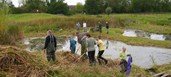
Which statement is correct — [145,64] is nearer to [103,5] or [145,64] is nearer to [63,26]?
[63,26]

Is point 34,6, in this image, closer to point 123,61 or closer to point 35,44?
point 35,44

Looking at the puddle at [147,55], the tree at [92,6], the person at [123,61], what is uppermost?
the person at [123,61]

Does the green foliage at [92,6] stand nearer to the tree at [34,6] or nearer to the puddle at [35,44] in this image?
the tree at [34,6]

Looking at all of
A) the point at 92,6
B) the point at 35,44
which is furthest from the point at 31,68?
the point at 92,6

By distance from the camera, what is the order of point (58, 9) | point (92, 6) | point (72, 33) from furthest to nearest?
point (92, 6)
point (58, 9)
point (72, 33)

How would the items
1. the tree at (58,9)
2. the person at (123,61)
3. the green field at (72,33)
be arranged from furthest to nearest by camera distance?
the tree at (58,9)
the person at (123,61)
the green field at (72,33)

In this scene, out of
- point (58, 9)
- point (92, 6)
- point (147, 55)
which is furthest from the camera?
point (92, 6)

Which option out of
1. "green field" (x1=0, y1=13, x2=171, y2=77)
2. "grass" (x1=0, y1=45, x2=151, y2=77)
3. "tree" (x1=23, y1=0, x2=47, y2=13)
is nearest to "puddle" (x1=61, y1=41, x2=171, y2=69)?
"green field" (x1=0, y1=13, x2=171, y2=77)

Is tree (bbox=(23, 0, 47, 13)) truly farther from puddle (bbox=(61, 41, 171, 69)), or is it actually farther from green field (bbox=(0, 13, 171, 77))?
puddle (bbox=(61, 41, 171, 69))

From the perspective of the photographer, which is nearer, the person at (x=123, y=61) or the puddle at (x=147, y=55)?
the person at (x=123, y=61)

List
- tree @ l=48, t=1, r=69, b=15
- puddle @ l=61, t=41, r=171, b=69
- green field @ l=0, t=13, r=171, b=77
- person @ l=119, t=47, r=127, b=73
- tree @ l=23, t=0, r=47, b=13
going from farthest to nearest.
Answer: tree @ l=23, t=0, r=47, b=13 < tree @ l=48, t=1, r=69, b=15 < puddle @ l=61, t=41, r=171, b=69 < person @ l=119, t=47, r=127, b=73 < green field @ l=0, t=13, r=171, b=77

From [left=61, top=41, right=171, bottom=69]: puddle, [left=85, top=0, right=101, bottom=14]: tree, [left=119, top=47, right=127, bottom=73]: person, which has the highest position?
[left=119, top=47, right=127, bottom=73]: person

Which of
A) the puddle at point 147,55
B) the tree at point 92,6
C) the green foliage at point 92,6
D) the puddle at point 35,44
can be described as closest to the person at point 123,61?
the puddle at point 147,55

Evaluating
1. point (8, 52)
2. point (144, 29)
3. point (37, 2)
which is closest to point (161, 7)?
point (37, 2)
